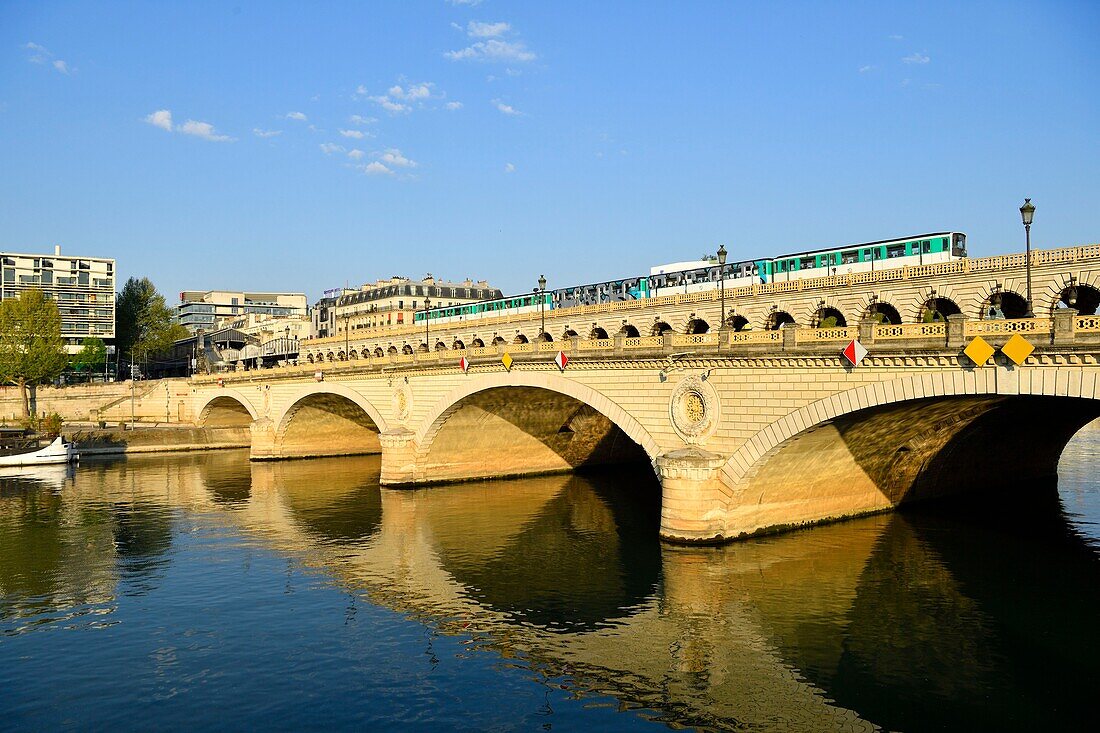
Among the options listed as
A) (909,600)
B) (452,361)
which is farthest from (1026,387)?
(452,361)

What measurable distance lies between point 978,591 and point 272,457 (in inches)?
2410

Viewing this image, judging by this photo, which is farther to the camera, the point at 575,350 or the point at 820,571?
the point at 575,350

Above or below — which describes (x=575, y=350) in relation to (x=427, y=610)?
above

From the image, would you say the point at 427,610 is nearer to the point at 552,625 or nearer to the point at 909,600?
the point at 552,625

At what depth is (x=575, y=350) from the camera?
139 feet

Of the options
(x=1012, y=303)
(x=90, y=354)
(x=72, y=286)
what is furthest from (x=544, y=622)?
(x=72, y=286)

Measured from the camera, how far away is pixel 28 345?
104 meters

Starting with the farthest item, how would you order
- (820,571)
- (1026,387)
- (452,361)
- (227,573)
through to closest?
(452,361)
(227,573)
(820,571)
(1026,387)

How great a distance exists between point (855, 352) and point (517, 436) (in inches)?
1287

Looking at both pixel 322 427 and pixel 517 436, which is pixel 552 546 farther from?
pixel 322 427

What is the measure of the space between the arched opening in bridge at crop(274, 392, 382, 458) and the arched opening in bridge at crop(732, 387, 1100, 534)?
45225mm

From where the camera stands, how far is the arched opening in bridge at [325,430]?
242 feet

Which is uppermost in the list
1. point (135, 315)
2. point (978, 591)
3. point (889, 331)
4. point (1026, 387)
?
point (135, 315)

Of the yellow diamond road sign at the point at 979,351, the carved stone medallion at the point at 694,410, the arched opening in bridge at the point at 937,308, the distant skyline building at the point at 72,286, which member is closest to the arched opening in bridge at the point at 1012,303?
the arched opening in bridge at the point at 937,308
